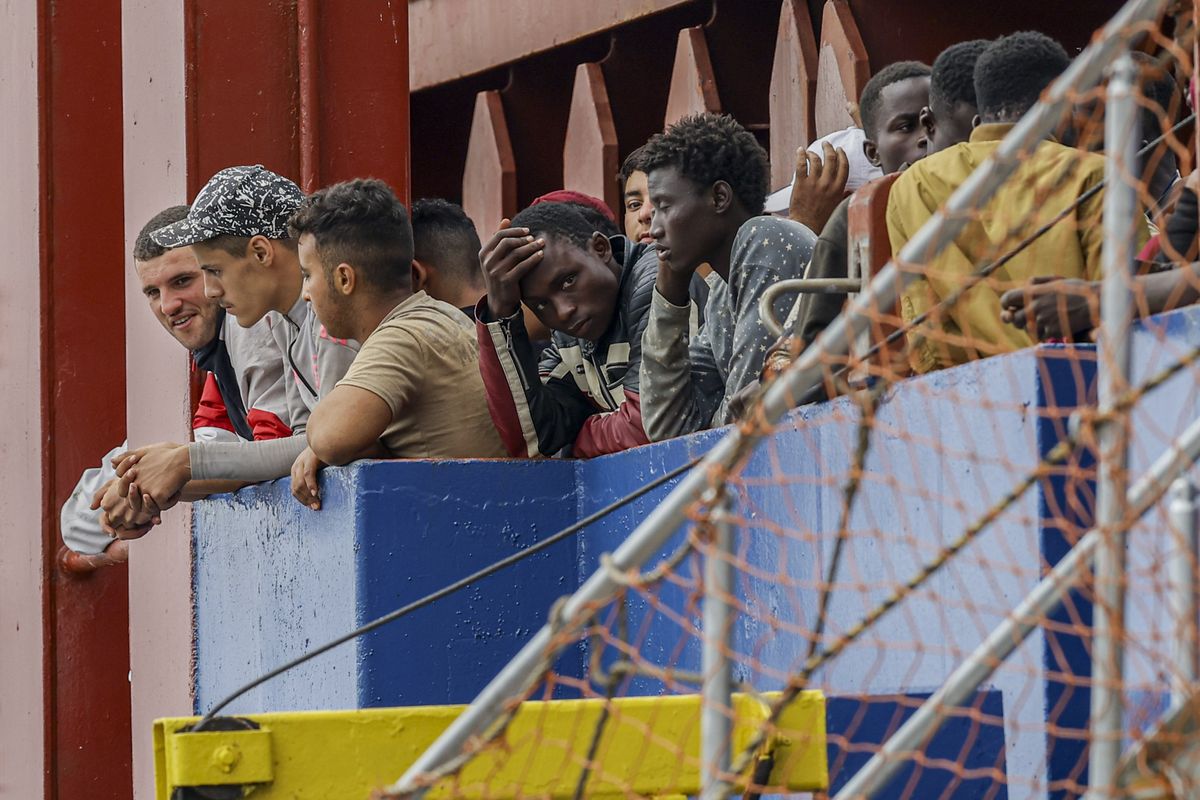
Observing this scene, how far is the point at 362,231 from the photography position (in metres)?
5.19

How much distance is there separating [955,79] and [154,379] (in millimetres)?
3398

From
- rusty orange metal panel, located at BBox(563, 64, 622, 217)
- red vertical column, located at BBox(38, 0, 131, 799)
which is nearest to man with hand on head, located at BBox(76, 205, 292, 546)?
red vertical column, located at BBox(38, 0, 131, 799)

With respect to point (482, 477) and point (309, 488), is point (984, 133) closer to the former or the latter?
point (482, 477)

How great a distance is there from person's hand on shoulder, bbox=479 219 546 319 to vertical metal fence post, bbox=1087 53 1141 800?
2.52 m

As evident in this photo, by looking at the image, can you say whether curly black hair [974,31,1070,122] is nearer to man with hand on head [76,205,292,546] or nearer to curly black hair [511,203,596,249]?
curly black hair [511,203,596,249]

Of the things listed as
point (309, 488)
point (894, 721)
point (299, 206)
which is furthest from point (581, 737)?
point (299, 206)

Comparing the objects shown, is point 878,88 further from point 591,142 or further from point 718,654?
point 591,142

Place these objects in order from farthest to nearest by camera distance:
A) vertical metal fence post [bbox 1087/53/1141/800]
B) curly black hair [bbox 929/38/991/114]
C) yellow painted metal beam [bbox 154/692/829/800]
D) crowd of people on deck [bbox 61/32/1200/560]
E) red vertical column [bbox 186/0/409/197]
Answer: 1. red vertical column [bbox 186/0/409/197]
2. curly black hair [bbox 929/38/991/114]
3. crowd of people on deck [bbox 61/32/1200/560]
4. yellow painted metal beam [bbox 154/692/829/800]
5. vertical metal fence post [bbox 1087/53/1141/800]

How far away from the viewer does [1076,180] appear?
3.59 metres

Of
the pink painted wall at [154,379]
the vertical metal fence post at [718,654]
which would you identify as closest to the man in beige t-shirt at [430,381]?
the pink painted wall at [154,379]

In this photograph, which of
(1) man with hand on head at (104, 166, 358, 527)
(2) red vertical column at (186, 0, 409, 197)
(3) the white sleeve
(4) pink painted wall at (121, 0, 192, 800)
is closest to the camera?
(1) man with hand on head at (104, 166, 358, 527)

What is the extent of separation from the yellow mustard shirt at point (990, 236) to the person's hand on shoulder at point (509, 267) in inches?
53.1

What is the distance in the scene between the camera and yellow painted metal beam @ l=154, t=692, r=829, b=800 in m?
3.20

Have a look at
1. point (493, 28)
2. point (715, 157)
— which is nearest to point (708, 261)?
point (715, 157)
